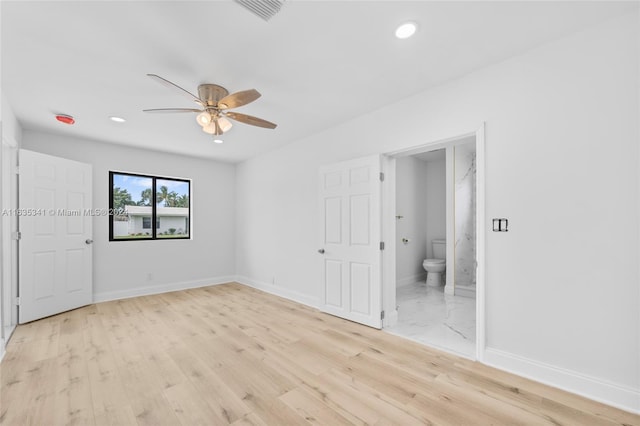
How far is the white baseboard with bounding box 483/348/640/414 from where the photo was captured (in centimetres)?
182

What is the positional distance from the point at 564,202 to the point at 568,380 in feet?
4.35

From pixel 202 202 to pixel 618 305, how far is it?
603 cm

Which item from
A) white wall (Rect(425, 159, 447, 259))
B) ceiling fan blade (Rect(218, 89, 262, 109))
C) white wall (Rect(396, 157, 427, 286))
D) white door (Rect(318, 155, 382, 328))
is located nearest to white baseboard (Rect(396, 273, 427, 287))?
white wall (Rect(396, 157, 427, 286))

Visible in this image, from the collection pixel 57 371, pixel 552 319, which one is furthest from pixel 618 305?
pixel 57 371

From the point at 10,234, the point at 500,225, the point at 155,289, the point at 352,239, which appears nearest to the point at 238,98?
the point at 352,239

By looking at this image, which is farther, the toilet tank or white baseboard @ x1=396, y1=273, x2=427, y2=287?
the toilet tank

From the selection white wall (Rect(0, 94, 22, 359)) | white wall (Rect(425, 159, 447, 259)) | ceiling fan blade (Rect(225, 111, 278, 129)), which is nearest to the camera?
ceiling fan blade (Rect(225, 111, 278, 129))

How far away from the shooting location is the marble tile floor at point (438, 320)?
286 centimetres

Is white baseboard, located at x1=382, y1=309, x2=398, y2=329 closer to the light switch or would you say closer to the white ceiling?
the light switch

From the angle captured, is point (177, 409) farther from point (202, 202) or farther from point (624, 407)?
point (202, 202)

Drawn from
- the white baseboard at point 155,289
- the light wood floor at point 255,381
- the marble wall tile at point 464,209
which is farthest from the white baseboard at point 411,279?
the white baseboard at point 155,289

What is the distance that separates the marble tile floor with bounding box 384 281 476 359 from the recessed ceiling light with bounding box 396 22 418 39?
2813mm

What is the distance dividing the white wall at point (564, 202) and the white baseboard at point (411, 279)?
3071mm

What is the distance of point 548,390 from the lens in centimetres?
204
